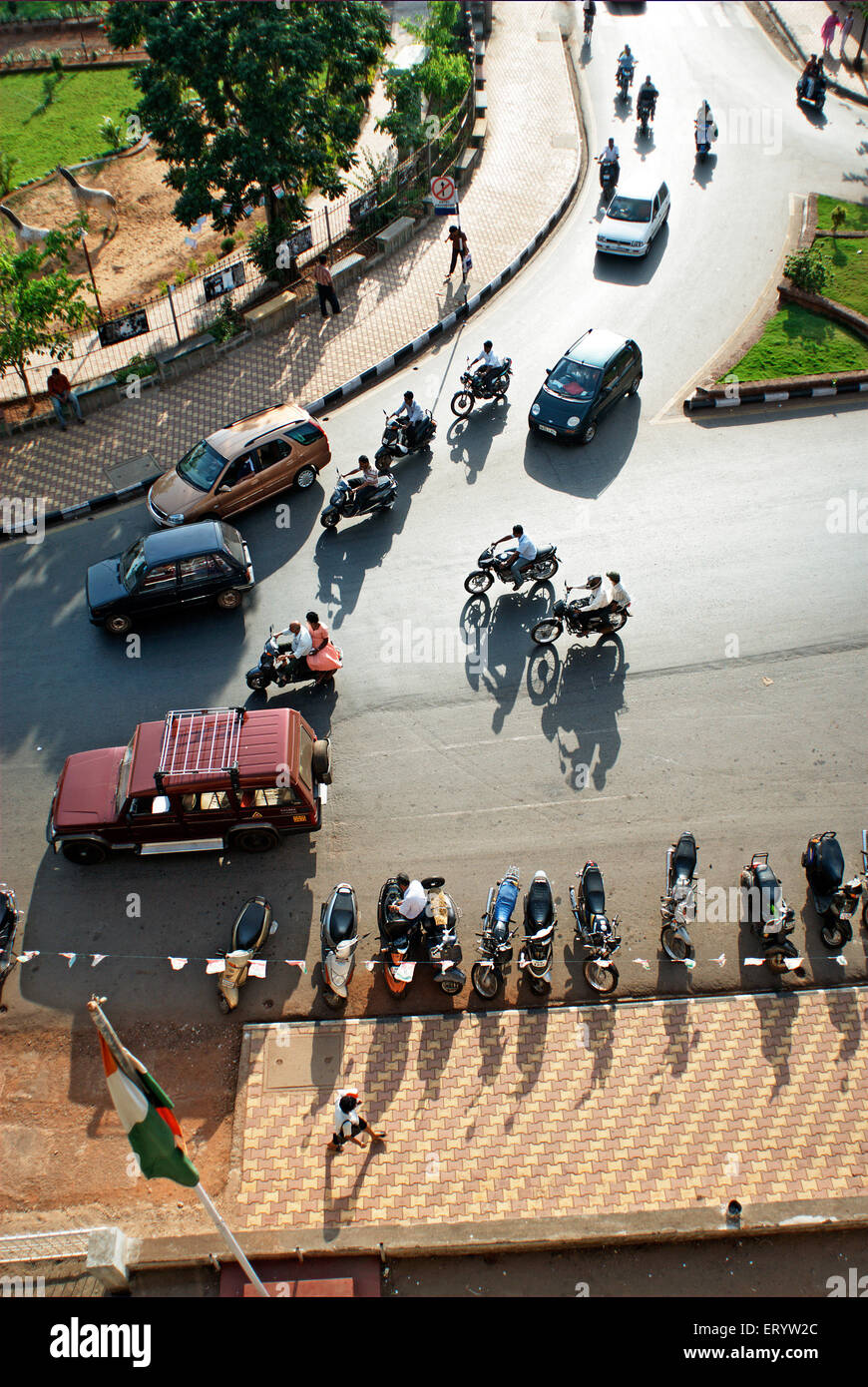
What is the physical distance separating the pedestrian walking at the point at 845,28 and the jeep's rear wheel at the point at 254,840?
34630 millimetres

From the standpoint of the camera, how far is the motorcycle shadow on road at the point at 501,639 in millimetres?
17188

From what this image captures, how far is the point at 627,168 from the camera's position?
96.8ft

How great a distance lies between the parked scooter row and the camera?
13.5 m

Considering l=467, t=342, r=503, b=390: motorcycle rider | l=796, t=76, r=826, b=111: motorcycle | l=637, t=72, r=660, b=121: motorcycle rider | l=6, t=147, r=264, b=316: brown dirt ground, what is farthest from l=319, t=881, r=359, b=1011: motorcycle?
l=796, t=76, r=826, b=111: motorcycle

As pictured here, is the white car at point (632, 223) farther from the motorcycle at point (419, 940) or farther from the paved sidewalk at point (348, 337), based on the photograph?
the motorcycle at point (419, 940)

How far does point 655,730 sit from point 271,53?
56.2 feet

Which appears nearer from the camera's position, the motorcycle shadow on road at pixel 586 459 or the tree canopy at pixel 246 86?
the motorcycle shadow on road at pixel 586 459

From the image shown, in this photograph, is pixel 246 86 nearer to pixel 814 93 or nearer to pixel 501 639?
pixel 501 639

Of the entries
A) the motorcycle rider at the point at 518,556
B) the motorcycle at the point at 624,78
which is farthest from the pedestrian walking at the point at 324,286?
the motorcycle at the point at 624,78

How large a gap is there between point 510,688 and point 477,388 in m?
8.12

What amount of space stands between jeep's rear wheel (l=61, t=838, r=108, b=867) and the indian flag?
18.8ft
